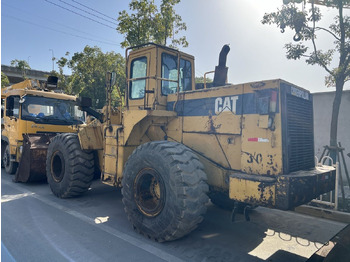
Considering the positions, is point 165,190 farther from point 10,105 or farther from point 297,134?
point 10,105

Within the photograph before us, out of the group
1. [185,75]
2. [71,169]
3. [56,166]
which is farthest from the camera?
[56,166]

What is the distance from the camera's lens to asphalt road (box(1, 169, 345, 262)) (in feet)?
11.9

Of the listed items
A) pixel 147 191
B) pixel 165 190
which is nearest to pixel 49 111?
pixel 147 191

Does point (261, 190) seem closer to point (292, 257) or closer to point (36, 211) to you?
point (292, 257)

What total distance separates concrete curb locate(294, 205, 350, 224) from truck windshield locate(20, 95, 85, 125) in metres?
7.41

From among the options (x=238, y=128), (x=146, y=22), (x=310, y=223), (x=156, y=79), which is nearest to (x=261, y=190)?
(x=238, y=128)

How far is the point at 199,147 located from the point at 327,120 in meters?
7.30

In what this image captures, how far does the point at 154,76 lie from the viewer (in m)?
4.96

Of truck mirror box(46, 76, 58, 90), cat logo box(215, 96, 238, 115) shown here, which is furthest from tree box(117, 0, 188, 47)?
cat logo box(215, 96, 238, 115)

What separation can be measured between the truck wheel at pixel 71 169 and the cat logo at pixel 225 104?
343 cm

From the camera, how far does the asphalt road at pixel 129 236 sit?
3.63 metres

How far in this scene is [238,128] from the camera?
3994 mm

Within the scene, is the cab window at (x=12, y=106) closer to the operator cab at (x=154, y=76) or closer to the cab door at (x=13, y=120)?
the cab door at (x=13, y=120)

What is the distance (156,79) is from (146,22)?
23.5ft
